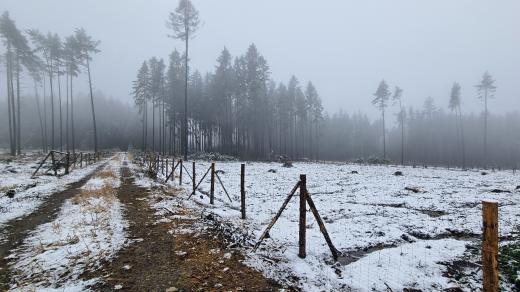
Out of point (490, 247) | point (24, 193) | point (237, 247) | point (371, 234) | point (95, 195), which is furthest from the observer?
point (24, 193)

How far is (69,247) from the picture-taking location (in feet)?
19.7

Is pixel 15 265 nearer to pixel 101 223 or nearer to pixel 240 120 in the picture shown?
pixel 101 223

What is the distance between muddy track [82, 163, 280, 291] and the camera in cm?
449

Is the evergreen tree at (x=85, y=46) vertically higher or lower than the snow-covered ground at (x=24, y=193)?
higher

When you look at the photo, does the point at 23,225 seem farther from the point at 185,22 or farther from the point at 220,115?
the point at 220,115

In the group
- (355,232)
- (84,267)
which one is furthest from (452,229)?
(84,267)

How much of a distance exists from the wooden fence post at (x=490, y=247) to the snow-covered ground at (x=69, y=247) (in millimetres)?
5945

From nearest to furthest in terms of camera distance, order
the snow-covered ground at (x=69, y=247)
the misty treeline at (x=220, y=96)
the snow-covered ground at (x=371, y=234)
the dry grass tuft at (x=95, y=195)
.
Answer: the snow-covered ground at (x=69, y=247), the snow-covered ground at (x=371, y=234), the dry grass tuft at (x=95, y=195), the misty treeline at (x=220, y=96)

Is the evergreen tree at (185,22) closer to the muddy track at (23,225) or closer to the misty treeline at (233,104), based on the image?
the misty treeline at (233,104)

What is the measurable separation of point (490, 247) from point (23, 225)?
1087 cm

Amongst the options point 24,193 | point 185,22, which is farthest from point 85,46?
point 24,193

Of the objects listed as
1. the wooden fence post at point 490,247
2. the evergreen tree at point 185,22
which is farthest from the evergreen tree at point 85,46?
the wooden fence post at point 490,247

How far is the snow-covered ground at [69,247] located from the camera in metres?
4.67

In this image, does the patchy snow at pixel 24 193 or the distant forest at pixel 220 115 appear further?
the distant forest at pixel 220 115
